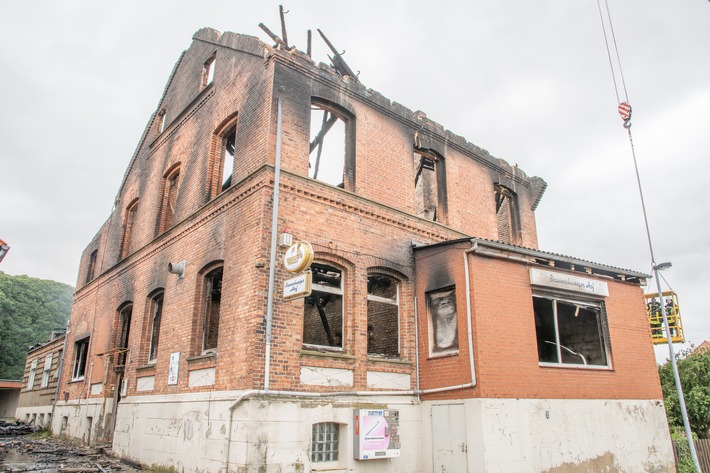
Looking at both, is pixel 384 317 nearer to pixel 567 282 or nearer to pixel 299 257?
pixel 567 282

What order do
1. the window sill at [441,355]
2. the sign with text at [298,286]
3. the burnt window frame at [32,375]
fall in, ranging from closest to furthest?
the sign with text at [298,286] → the window sill at [441,355] → the burnt window frame at [32,375]

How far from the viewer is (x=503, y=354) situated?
10281mm

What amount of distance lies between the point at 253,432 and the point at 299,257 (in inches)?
120

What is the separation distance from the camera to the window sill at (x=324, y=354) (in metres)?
9.53

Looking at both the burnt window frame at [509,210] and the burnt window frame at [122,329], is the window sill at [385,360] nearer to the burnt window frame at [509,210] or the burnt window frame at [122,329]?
the burnt window frame at [509,210]

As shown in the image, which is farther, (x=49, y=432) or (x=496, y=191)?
(x=49, y=432)

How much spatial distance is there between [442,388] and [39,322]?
50.7m

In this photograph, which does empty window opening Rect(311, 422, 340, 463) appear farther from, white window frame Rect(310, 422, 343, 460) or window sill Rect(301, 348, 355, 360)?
window sill Rect(301, 348, 355, 360)

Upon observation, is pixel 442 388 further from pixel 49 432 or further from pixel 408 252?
pixel 49 432

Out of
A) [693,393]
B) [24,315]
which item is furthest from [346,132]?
[24,315]

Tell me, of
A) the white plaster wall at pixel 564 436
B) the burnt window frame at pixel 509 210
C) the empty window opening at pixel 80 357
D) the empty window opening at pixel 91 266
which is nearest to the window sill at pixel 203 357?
the white plaster wall at pixel 564 436

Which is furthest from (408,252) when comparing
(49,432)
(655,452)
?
(49,432)

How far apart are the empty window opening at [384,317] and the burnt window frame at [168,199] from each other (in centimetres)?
639

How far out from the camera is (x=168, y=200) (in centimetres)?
1514
